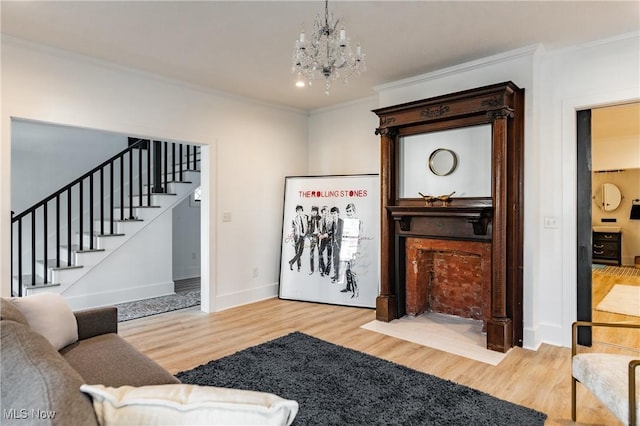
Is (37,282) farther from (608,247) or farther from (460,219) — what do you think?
(608,247)

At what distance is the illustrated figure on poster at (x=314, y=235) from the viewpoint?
16.7 feet

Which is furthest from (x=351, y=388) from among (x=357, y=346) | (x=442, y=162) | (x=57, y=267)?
(x=57, y=267)

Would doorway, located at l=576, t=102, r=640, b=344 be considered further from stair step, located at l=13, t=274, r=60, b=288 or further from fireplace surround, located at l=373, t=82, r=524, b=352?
stair step, located at l=13, t=274, r=60, b=288

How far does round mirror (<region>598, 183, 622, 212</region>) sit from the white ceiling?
20.7 ft

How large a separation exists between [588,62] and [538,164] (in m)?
0.96

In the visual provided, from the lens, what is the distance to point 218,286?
15.3ft

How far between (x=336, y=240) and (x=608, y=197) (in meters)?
6.78

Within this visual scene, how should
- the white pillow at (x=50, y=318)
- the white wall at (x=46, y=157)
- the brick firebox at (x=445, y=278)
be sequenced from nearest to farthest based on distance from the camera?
1. the white pillow at (x=50, y=318)
2. the brick firebox at (x=445, y=278)
3. the white wall at (x=46, y=157)

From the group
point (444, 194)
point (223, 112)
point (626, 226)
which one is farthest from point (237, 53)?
point (626, 226)

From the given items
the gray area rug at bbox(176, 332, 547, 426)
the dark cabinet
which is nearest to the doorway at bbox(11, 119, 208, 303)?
the gray area rug at bbox(176, 332, 547, 426)

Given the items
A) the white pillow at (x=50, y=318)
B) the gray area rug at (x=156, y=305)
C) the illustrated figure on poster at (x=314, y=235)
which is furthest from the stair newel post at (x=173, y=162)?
the white pillow at (x=50, y=318)

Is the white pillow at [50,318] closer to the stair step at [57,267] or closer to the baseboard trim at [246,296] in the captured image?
the baseboard trim at [246,296]

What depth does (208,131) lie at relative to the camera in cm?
456

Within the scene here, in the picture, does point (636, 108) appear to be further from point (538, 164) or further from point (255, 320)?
point (255, 320)
